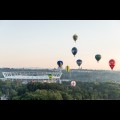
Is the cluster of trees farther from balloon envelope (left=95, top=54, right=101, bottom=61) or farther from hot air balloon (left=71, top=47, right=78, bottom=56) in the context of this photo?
hot air balloon (left=71, top=47, right=78, bottom=56)

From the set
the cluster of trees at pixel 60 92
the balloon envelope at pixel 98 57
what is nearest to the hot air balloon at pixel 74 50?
the balloon envelope at pixel 98 57

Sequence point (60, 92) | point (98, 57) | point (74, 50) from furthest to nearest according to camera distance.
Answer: point (60, 92), point (74, 50), point (98, 57)

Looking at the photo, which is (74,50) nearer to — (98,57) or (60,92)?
(98,57)

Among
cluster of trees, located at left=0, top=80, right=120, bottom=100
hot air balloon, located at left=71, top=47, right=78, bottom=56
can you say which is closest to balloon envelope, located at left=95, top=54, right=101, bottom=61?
hot air balloon, located at left=71, top=47, right=78, bottom=56

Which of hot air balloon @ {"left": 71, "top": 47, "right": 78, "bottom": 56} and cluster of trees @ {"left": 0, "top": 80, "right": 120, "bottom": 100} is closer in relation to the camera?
hot air balloon @ {"left": 71, "top": 47, "right": 78, "bottom": 56}

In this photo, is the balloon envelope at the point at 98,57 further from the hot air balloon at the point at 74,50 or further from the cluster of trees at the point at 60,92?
the cluster of trees at the point at 60,92

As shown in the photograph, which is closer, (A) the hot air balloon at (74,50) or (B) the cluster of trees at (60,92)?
(A) the hot air balloon at (74,50)

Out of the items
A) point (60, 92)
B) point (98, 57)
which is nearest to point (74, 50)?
point (98, 57)
